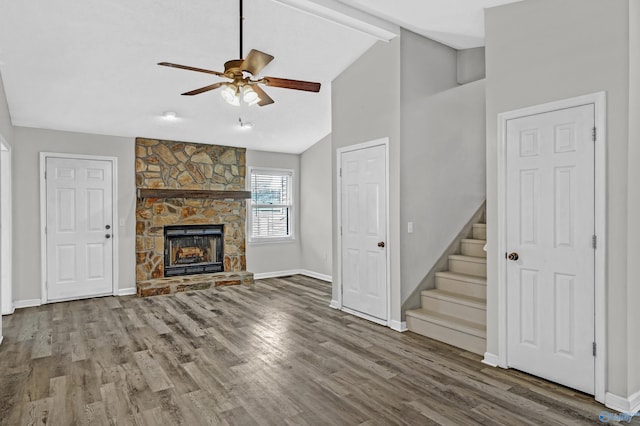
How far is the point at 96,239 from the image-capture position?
5848 millimetres

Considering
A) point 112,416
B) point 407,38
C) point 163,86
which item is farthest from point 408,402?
point 163,86

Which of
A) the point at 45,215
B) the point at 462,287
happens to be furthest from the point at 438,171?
the point at 45,215

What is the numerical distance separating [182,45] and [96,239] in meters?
3.53

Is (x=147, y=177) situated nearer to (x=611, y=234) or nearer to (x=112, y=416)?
(x=112, y=416)

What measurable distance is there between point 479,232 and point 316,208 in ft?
10.8

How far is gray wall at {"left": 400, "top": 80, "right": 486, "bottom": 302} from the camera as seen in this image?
4191mm

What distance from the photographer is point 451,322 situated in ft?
12.2

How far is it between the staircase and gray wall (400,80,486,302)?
21 cm

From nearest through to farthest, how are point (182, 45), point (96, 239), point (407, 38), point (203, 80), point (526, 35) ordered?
point (526, 35) < point (182, 45) < point (407, 38) < point (203, 80) < point (96, 239)

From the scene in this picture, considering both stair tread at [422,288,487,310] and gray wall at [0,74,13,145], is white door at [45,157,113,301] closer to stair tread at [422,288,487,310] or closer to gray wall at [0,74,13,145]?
gray wall at [0,74,13,145]

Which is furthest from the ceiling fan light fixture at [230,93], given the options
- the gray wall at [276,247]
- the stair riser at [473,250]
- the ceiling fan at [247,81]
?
the gray wall at [276,247]

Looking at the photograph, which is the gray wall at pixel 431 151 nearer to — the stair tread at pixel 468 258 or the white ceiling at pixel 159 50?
the stair tread at pixel 468 258

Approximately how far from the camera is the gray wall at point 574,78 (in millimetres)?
2480

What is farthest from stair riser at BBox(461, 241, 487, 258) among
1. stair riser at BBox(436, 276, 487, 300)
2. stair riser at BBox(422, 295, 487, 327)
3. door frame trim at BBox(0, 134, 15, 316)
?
door frame trim at BBox(0, 134, 15, 316)
